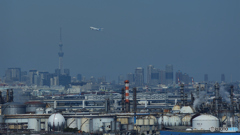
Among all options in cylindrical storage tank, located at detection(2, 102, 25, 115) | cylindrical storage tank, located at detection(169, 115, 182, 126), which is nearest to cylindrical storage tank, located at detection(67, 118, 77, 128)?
cylindrical storage tank, located at detection(169, 115, 182, 126)

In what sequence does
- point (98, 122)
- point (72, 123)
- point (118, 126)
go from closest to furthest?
point (118, 126) → point (72, 123) → point (98, 122)

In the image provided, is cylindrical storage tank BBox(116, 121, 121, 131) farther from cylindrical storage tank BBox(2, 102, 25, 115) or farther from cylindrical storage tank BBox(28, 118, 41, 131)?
cylindrical storage tank BBox(2, 102, 25, 115)

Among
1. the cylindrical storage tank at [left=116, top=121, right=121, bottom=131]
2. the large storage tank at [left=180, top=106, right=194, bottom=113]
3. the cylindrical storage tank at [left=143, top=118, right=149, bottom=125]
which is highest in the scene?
the large storage tank at [left=180, top=106, right=194, bottom=113]

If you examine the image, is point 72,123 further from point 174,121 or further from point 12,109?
point 174,121

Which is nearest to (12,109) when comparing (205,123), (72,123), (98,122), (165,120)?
(72,123)

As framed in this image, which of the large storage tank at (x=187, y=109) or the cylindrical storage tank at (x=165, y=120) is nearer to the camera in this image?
the cylindrical storage tank at (x=165, y=120)

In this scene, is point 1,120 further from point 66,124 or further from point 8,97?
point 8,97

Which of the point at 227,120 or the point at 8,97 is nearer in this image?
the point at 227,120

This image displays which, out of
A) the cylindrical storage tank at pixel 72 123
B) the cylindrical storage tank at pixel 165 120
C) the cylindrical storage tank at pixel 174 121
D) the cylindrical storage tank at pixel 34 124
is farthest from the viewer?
the cylindrical storage tank at pixel 174 121

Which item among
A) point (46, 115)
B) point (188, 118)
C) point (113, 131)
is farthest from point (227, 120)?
point (46, 115)

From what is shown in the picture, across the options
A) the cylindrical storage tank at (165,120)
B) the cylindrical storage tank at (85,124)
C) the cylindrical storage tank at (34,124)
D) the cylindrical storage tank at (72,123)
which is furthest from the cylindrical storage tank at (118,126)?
the cylindrical storage tank at (34,124)

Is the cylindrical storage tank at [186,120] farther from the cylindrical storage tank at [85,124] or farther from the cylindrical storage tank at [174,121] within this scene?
the cylindrical storage tank at [85,124]
